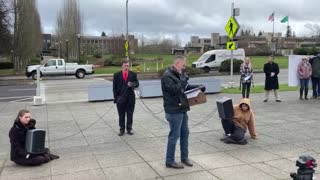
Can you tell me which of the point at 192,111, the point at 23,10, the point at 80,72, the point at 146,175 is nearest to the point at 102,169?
the point at 146,175

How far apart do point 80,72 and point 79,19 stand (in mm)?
39200

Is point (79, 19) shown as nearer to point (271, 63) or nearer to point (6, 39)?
point (6, 39)

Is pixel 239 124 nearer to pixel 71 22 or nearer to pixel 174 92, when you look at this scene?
pixel 174 92

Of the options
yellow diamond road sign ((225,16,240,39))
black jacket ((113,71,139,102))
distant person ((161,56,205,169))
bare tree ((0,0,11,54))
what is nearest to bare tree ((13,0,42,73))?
bare tree ((0,0,11,54))

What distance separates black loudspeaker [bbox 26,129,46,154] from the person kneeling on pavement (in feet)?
11.9

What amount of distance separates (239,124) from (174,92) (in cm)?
262

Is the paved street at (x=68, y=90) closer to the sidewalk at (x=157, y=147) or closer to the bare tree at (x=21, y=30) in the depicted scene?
the sidewalk at (x=157, y=147)

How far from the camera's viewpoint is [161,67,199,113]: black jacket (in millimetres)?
6367

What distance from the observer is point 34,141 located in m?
6.89

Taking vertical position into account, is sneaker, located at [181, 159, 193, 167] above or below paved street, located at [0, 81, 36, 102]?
above

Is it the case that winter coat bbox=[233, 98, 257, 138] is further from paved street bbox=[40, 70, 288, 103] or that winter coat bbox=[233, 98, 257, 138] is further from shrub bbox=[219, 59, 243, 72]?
shrub bbox=[219, 59, 243, 72]

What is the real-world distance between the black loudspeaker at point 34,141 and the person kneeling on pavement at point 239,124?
362cm

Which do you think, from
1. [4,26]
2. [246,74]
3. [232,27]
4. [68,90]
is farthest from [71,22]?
[246,74]

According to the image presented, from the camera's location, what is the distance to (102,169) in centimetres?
665
